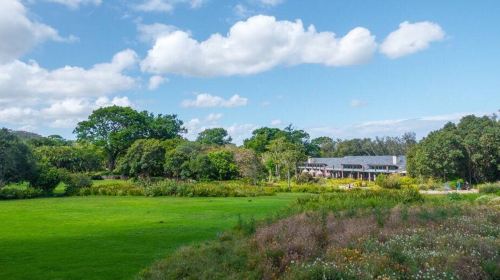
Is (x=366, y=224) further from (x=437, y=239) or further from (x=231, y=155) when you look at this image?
(x=231, y=155)

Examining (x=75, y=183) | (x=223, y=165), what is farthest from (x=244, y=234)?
(x=223, y=165)

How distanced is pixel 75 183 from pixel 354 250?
40488 mm

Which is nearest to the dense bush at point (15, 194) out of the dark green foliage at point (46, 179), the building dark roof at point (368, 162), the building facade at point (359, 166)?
the dark green foliage at point (46, 179)

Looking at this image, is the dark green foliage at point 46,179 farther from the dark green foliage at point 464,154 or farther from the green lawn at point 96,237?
the dark green foliage at point 464,154

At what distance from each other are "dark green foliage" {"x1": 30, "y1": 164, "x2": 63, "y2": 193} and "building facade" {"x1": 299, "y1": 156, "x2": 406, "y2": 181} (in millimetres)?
44698

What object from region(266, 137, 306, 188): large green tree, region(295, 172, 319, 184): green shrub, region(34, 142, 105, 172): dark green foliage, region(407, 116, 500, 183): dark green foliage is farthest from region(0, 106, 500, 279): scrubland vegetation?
region(34, 142, 105, 172): dark green foliage

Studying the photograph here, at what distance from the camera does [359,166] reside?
90.8 m

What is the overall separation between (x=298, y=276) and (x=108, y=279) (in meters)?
5.30

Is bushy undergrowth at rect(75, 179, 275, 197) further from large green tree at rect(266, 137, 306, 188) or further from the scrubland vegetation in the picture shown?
large green tree at rect(266, 137, 306, 188)

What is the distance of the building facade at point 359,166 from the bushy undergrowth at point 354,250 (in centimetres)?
6542

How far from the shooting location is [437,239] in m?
9.45

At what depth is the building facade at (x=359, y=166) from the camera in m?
84.2

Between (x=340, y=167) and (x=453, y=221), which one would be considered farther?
(x=340, y=167)

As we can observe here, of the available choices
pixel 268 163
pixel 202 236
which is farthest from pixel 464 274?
pixel 268 163
